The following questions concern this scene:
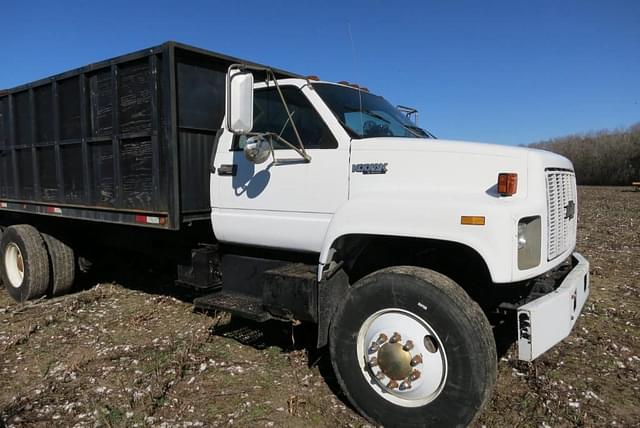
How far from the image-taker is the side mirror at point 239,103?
353 centimetres

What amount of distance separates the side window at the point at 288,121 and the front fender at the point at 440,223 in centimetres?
68

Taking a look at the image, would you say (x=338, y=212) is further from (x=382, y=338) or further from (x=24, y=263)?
(x=24, y=263)

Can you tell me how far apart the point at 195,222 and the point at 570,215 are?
3.31 meters

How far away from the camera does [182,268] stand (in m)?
A: 5.15

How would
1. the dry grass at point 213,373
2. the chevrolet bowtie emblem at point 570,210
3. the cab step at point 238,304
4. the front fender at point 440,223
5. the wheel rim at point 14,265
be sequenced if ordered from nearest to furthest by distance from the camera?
the front fender at point 440,223, the dry grass at point 213,373, the chevrolet bowtie emblem at point 570,210, the cab step at point 238,304, the wheel rim at point 14,265

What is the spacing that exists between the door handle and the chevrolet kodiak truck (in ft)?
0.04

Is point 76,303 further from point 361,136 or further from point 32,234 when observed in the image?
point 361,136

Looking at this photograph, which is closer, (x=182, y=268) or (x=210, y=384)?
(x=210, y=384)

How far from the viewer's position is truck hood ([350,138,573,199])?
10.5 feet

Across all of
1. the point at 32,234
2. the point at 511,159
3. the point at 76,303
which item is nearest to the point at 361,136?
the point at 511,159

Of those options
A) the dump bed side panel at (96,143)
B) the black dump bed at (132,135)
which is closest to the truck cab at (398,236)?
the black dump bed at (132,135)

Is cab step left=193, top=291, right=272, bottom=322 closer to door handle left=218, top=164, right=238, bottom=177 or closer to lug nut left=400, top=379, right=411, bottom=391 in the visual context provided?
door handle left=218, top=164, right=238, bottom=177

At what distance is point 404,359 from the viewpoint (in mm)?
3172

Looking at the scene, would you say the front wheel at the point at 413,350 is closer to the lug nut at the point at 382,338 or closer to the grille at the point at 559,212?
the lug nut at the point at 382,338
